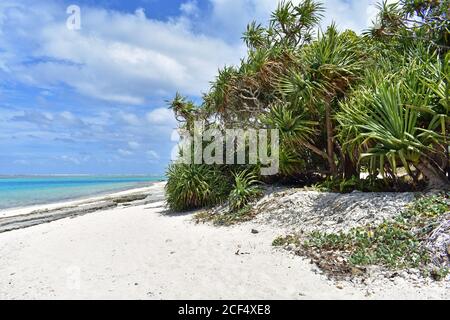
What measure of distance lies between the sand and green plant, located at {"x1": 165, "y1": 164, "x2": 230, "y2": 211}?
211 cm

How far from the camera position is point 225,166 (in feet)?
37.7

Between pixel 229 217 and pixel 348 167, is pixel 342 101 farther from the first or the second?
pixel 229 217

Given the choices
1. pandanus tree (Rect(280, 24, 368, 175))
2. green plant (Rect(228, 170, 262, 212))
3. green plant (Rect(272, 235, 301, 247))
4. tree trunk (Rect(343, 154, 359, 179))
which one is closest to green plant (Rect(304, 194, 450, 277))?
green plant (Rect(272, 235, 301, 247))

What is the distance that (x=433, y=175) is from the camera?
6.62m

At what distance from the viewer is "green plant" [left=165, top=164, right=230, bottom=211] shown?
10.5 meters

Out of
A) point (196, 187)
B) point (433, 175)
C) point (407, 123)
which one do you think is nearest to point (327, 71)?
point (407, 123)

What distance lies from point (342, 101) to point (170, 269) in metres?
6.33

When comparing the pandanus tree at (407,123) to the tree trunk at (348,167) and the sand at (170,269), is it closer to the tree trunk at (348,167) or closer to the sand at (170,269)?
the tree trunk at (348,167)

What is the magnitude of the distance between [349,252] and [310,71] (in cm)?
475

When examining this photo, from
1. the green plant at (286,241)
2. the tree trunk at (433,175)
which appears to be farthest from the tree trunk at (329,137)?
the green plant at (286,241)
